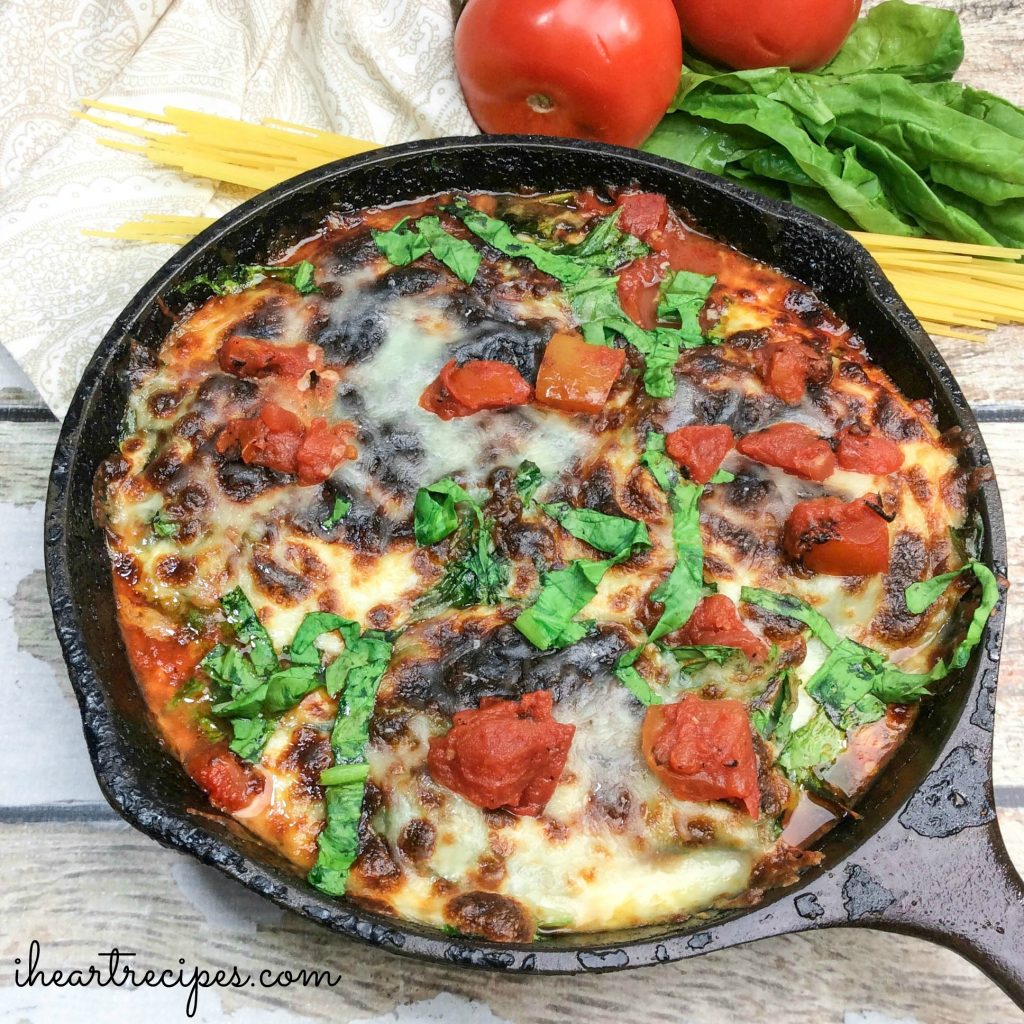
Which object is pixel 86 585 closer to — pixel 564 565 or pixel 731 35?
pixel 564 565

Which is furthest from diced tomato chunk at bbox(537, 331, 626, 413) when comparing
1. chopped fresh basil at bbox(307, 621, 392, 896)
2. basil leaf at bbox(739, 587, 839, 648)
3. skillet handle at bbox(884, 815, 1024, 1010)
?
skillet handle at bbox(884, 815, 1024, 1010)

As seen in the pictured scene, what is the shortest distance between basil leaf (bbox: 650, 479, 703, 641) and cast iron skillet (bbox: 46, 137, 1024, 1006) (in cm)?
62

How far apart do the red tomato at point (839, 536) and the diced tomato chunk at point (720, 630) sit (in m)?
0.25

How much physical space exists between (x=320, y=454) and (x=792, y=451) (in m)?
1.21

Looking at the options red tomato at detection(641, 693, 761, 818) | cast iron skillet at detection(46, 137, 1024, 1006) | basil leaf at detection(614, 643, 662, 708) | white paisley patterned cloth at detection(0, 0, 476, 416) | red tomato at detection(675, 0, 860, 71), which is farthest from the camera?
red tomato at detection(675, 0, 860, 71)

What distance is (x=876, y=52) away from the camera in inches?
151

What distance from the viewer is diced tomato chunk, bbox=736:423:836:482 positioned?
253 centimetres

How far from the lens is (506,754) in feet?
6.91

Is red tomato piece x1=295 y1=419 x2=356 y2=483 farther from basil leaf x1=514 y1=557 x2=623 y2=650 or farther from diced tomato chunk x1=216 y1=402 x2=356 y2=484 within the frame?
basil leaf x1=514 y1=557 x2=623 y2=650

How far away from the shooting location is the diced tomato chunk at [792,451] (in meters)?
2.53

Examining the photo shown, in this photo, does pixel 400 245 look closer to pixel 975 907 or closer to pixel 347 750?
pixel 347 750

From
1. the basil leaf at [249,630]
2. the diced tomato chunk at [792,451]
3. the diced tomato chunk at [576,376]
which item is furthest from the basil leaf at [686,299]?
the basil leaf at [249,630]

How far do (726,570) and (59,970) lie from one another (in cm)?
205

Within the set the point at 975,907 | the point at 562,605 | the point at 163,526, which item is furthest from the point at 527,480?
the point at 975,907
